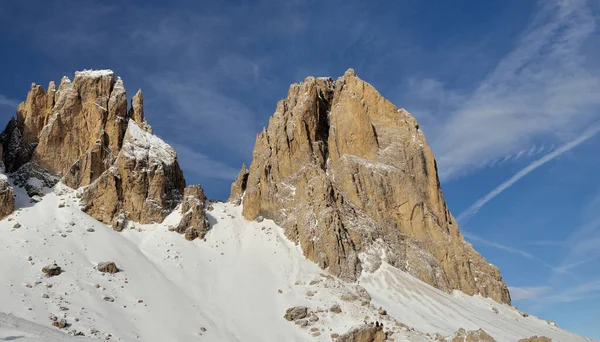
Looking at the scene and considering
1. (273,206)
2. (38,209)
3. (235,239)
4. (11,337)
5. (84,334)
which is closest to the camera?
(11,337)

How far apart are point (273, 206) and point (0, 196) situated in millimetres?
39973

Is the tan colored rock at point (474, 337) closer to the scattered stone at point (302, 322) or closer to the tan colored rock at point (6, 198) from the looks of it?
the scattered stone at point (302, 322)

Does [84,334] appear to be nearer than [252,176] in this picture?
Yes

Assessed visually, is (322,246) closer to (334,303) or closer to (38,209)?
(334,303)

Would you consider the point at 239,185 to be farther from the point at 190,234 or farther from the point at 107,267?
the point at 107,267

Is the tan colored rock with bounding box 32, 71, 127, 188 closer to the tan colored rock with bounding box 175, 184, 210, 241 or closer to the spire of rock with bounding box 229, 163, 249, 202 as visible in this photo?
the tan colored rock with bounding box 175, 184, 210, 241

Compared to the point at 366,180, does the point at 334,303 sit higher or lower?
lower

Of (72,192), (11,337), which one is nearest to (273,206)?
(72,192)

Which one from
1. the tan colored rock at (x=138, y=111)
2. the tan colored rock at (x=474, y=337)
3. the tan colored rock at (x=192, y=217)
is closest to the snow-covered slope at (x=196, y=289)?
the tan colored rock at (x=192, y=217)

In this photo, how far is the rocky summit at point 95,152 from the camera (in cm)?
7056

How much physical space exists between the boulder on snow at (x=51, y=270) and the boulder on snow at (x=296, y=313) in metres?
26.4

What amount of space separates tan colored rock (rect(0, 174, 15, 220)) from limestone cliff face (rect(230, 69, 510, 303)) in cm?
3574

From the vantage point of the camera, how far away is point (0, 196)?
199 feet

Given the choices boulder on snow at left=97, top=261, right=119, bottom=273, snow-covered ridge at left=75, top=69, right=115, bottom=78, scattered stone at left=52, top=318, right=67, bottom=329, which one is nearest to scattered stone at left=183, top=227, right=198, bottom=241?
boulder on snow at left=97, top=261, right=119, bottom=273
